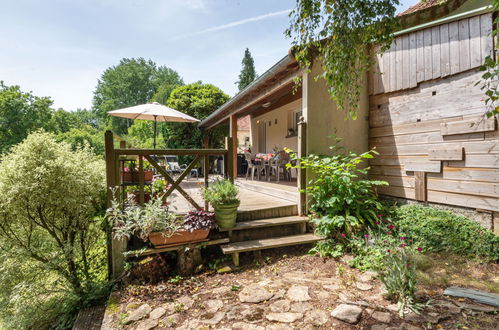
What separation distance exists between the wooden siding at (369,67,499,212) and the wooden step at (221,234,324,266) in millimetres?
2118

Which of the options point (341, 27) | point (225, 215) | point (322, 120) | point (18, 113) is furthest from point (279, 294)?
point (18, 113)

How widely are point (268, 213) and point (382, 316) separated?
2.24 meters

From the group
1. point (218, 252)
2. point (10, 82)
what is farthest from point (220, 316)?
point (10, 82)

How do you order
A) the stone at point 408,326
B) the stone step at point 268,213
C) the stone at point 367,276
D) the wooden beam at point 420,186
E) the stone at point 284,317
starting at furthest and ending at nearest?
the wooden beam at point 420,186, the stone step at point 268,213, the stone at point 367,276, the stone at point 284,317, the stone at point 408,326

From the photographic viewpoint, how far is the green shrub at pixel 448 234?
3154 millimetres

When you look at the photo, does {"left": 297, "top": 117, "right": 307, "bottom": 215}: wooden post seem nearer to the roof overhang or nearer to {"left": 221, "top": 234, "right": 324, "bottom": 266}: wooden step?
{"left": 221, "top": 234, "right": 324, "bottom": 266}: wooden step

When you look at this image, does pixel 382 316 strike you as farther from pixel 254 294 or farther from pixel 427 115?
pixel 427 115

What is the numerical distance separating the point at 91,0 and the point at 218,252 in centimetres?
538

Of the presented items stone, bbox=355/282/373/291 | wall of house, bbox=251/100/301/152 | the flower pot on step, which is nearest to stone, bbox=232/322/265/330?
stone, bbox=355/282/373/291

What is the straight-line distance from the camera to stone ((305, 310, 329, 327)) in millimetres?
2104

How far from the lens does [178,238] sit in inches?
126

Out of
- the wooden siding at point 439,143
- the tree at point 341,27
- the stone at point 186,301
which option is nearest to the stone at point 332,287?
the stone at point 186,301

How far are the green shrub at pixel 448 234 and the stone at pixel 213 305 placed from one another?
2.88 meters

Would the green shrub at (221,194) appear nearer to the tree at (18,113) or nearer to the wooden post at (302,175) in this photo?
the wooden post at (302,175)
